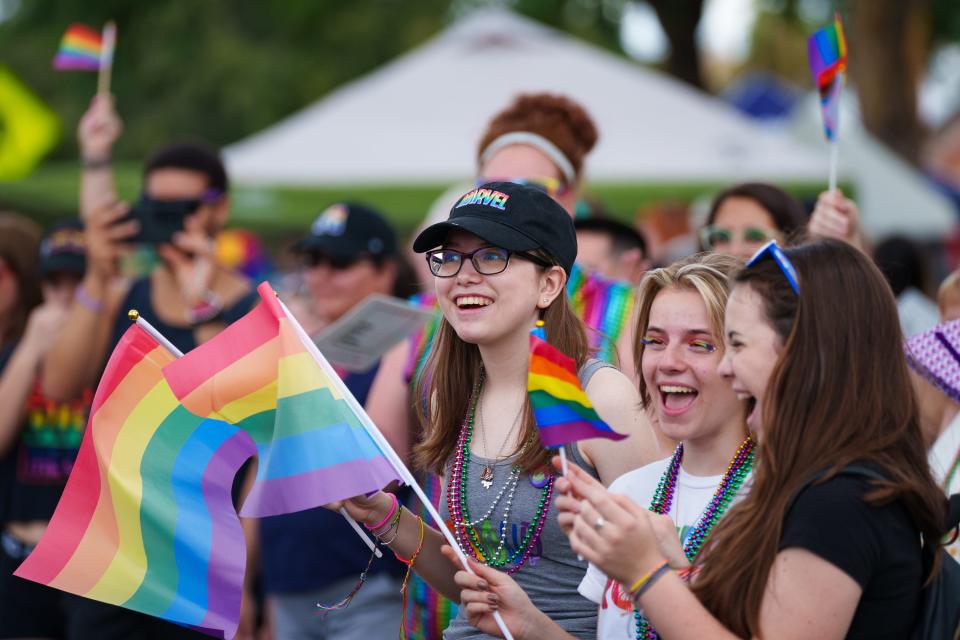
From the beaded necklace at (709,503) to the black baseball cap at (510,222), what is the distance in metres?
0.63

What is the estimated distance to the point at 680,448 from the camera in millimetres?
3107

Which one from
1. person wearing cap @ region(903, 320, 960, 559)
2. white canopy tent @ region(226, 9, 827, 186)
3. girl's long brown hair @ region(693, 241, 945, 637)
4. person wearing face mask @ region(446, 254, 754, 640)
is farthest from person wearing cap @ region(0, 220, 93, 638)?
white canopy tent @ region(226, 9, 827, 186)

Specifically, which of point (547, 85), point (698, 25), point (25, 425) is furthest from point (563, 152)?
point (698, 25)

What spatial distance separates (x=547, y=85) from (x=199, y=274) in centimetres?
607

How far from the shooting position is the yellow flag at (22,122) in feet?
26.4

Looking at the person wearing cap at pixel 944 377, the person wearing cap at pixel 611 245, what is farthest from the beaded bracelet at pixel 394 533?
the person wearing cap at pixel 611 245

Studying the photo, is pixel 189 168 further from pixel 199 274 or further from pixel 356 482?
pixel 356 482

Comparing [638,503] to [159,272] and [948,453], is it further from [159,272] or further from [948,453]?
[159,272]

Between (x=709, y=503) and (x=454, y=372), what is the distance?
2.56 feet

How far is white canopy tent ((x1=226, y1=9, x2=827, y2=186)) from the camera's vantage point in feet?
34.3

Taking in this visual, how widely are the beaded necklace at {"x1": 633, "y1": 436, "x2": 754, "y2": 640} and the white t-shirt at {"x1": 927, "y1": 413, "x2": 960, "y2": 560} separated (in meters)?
0.94

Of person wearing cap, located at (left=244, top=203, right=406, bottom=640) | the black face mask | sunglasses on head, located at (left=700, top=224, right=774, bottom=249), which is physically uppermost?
the black face mask

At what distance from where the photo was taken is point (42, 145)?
799 centimetres

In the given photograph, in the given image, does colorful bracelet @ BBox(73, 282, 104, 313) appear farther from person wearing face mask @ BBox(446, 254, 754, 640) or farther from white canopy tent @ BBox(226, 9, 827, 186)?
white canopy tent @ BBox(226, 9, 827, 186)
